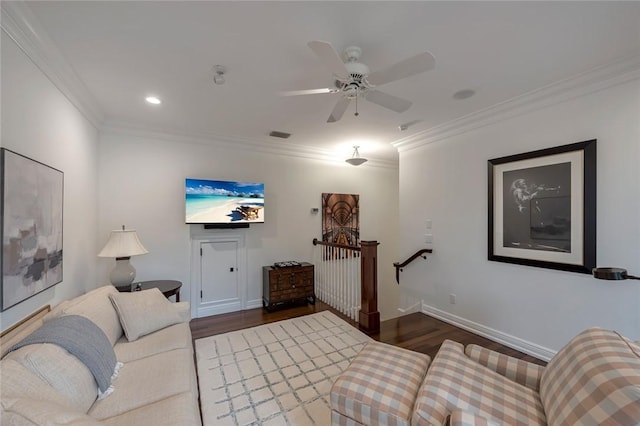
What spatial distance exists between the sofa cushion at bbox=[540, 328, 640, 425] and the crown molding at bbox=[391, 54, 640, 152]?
2.24 metres

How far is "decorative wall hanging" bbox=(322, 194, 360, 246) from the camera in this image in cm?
495

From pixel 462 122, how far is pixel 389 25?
2105 millimetres

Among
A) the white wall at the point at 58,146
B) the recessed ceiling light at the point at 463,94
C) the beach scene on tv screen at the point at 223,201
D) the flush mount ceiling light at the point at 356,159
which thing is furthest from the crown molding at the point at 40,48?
the recessed ceiling light at the point at 463,94

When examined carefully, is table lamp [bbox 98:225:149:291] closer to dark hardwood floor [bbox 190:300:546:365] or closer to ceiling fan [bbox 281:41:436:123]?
dark hardwood floor [bbox 190:300:546:365]

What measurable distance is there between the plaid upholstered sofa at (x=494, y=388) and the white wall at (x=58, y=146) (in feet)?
7.03

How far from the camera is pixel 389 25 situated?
1.73m

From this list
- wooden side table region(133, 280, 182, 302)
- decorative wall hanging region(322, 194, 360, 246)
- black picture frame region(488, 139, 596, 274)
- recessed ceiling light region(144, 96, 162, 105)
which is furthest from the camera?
decorative wall hanging region(322, 194, 360, 246)

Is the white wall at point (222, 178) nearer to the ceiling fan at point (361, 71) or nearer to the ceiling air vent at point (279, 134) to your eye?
the ceiling air vent at point (279, 134)

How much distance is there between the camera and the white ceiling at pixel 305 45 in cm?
160

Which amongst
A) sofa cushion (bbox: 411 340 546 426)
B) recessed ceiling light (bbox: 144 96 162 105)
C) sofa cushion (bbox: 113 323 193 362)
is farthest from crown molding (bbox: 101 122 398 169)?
sofa cushion (bbox: 411 340 546 426)

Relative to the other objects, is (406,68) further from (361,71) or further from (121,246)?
(121,246)

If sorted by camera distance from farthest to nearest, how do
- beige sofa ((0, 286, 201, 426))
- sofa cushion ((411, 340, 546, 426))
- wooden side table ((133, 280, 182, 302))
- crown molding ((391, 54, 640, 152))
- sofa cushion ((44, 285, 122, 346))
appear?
wooden side table ((133, 280, 182, 302)) → crown molding ((391, 54, 640, 152)) → sofa cushion ((44, 285, 122, 346)) → sofa cushion ((411, 340, 546, 426)) → beige sofa ((0, 286, 201, 426))

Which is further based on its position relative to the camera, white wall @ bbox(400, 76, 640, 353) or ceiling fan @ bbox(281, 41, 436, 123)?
white wall @ bbox(400, 76, 640, 353)

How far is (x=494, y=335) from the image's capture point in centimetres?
305
